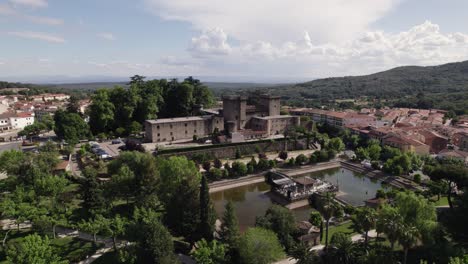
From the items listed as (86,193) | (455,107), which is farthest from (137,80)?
(455,107)

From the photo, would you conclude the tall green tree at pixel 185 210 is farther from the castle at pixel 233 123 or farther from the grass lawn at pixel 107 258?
the castle at pixel 233 123

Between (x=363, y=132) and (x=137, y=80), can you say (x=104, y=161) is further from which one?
(x=363, y=132)

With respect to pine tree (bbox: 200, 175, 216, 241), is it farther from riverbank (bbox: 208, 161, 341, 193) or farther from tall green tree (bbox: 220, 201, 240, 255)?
riverbank (bbox: 208, 161, 341, 193)

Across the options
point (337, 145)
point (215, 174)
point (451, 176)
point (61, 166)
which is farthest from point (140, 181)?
point (337, 145)

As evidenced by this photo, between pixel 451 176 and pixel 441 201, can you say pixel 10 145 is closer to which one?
pixel 441 201

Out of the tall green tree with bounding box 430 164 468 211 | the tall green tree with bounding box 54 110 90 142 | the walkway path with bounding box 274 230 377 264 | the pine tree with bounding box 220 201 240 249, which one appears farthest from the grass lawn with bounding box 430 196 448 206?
the tall green tree with bounding box 54 110 90 142

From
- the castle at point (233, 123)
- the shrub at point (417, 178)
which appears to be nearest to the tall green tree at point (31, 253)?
the castle at point (233, 123)
